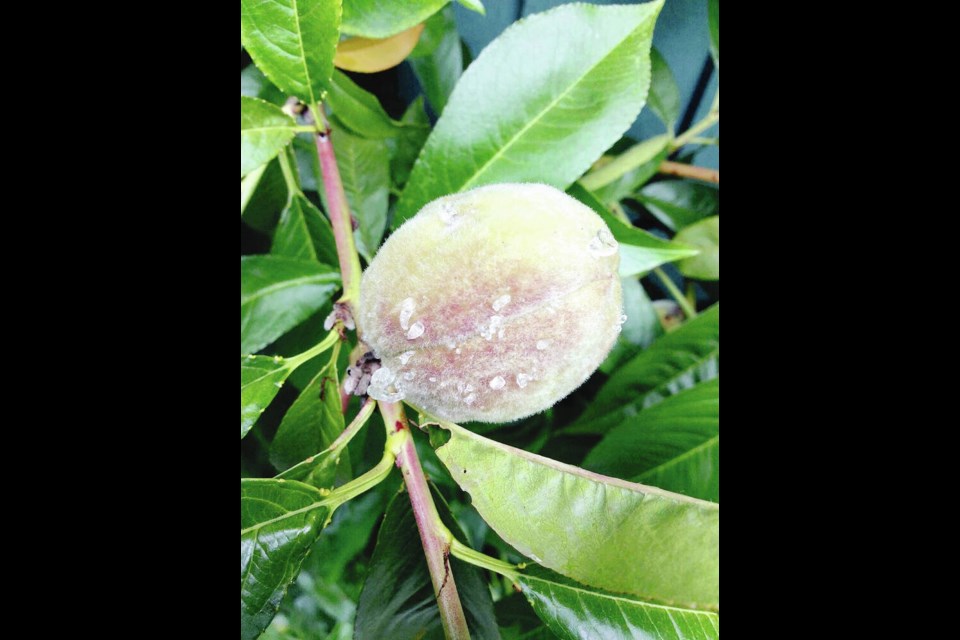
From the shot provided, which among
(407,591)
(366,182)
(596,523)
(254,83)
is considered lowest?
(407,591)

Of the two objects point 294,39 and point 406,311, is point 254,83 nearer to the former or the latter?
point 294,39

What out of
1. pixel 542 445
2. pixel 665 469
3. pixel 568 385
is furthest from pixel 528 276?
pixel 542 445

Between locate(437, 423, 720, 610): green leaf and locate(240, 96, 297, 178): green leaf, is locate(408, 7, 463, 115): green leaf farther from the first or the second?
locate(437, 423, 720, 610): green leaf

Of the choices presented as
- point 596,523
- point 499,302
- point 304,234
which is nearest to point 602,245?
point 499,302

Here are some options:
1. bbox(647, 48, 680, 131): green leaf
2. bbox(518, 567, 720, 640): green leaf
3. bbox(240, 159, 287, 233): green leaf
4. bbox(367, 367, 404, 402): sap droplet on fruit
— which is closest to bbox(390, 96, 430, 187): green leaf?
bbox(240, 159, 287, 233): green leaf

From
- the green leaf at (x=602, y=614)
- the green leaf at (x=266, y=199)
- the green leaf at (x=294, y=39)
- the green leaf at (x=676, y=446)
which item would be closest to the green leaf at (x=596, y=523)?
the green leaf at (x=602, y=614)
